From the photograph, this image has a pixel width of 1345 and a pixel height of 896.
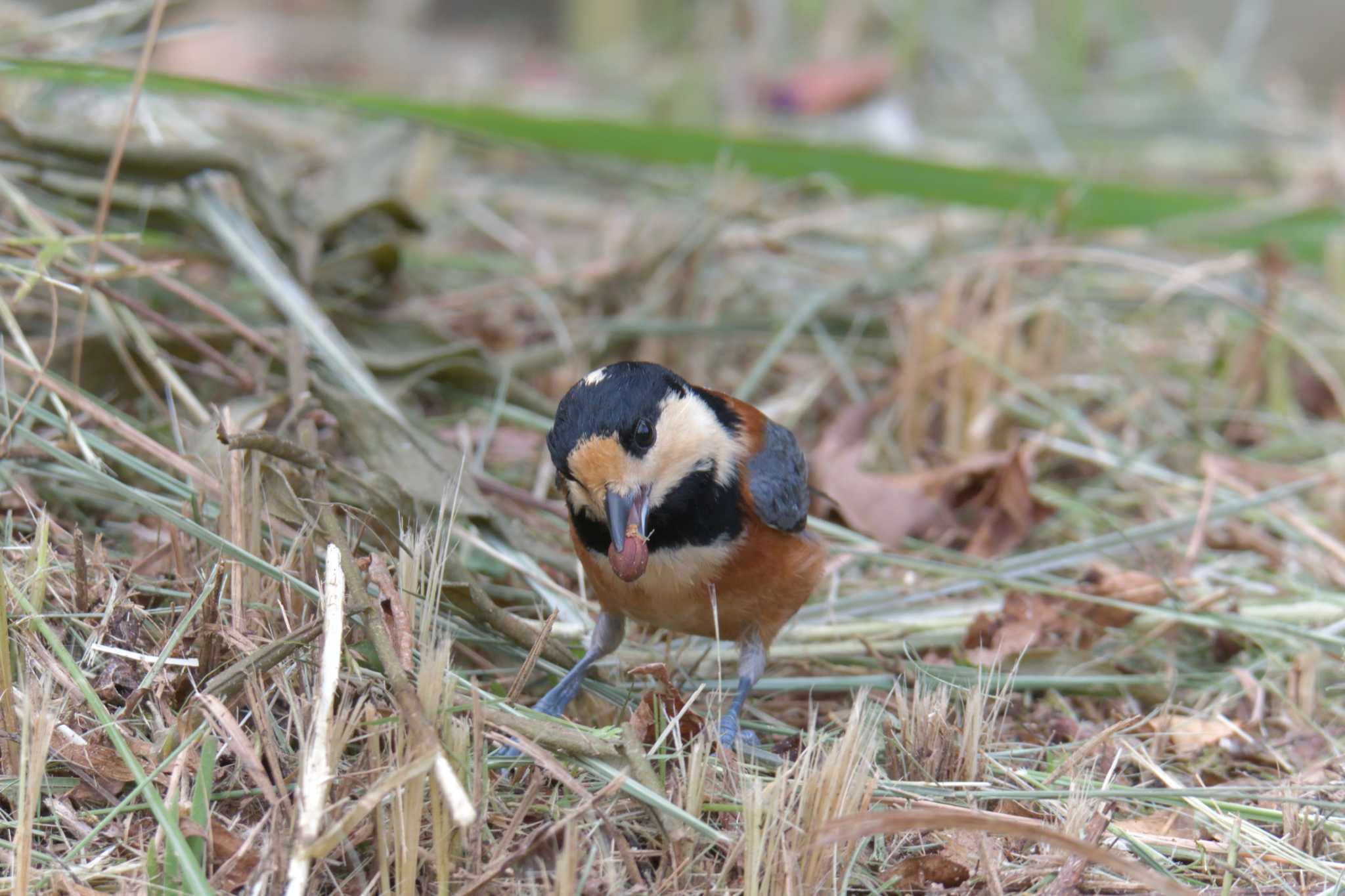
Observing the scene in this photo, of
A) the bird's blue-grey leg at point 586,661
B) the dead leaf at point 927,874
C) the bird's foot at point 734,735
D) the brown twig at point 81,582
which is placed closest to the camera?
the dead leaf at point 927,874

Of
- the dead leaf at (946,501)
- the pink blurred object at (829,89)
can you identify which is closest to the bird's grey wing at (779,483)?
the dead leaf at (946,501)

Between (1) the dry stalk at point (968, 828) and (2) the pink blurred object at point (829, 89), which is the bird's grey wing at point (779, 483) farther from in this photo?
(2) the pink blurred object at point (829, 89)

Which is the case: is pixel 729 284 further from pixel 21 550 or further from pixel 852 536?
pixel 21 550

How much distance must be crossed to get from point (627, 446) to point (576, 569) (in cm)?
89

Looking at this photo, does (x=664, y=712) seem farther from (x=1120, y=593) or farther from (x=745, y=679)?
(x=1120, y=593)

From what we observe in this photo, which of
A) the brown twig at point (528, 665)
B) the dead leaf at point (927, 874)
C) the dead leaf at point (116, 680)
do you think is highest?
the brown twig at point (528, 665)

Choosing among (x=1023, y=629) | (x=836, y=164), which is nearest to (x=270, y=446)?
(x=1023, y=629)

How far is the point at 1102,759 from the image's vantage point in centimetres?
276

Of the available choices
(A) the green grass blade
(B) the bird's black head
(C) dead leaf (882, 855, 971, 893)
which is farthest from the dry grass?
(B) the bird's black head

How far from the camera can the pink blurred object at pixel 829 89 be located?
Result: 25.1 ft

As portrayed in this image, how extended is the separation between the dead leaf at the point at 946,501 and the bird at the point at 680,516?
33.6 inches

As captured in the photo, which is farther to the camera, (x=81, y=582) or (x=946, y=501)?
(x=946, y=501)

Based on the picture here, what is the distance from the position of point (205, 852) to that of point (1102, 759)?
1822 mm

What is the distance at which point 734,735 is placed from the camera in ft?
8.89
